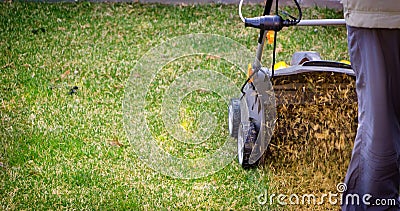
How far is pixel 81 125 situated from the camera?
325cm

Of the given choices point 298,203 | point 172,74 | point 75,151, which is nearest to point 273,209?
point 298,203

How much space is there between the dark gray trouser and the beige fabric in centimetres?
4

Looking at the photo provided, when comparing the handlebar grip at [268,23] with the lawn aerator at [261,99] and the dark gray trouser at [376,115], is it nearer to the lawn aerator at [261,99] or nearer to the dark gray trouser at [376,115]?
the lawn aerator at [261,99]

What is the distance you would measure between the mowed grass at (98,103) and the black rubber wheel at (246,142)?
56 mm

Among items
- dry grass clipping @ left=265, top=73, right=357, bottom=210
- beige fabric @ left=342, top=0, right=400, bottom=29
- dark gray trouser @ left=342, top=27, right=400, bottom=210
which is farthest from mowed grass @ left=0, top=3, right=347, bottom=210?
beige fabric @ left=342, top=0, right=400, bottom=29

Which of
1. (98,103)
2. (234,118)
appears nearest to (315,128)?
(234,118)

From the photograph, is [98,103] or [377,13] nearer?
[377,13]

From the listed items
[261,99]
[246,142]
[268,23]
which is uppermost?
[268,23]

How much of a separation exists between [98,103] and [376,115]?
1.94 meters

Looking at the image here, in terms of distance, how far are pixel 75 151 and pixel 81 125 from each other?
26cm

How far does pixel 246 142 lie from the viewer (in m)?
2.71

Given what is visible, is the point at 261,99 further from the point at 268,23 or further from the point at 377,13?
the point at 377,13

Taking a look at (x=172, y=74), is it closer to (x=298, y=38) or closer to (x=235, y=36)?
(x=235, y=36)

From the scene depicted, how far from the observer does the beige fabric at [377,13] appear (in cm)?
183
